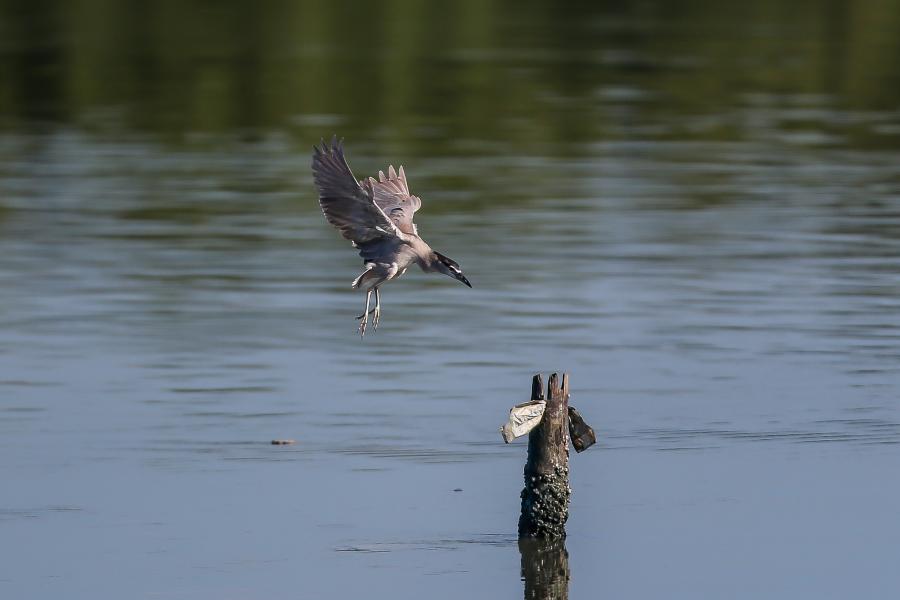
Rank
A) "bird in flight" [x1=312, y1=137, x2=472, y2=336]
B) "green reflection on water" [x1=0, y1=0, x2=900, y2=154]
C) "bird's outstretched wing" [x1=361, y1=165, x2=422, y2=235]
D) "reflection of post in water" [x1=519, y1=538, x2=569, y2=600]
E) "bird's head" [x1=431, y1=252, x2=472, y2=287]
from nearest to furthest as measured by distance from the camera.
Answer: "bird's head" [x1=431, y1=252, x2=472, y2=287]
"bird in flight" [x1=312, y1=137, x2=472, y2=336]
"reflection of post in water" [x1=519, y1=538, x2=569, y2=600]
"bird's outstretched wing" [x1=361, y1=165, x2=422, y2=235]
"green reflection on water" [x1=0, y1=0, x2=900, y2=154]

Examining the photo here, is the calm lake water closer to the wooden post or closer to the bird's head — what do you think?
the wooden post

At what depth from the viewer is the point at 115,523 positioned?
34.3 ft

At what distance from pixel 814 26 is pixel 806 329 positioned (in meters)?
23.8

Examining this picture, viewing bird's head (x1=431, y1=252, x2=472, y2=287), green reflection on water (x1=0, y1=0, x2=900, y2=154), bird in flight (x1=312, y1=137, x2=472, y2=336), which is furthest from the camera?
green reflection on water (x1=0, y1=0, x2=900, y2=154)

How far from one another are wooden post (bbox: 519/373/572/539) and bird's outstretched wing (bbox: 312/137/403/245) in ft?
3.49

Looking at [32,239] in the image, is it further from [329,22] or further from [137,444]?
[329,22]

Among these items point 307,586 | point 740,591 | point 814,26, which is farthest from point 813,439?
point 814,26

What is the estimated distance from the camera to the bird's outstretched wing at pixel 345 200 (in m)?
9.38

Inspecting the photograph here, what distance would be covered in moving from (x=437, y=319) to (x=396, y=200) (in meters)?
5.64

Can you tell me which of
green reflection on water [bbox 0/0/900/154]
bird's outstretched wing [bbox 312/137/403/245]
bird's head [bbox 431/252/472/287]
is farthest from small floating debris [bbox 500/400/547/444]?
green reflection on water [bbox 0/0/900/154]

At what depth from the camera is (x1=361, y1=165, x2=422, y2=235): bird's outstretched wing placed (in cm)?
971

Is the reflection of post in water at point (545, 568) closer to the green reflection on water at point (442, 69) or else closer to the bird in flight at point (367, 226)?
the bird in flight at point (367, 226)

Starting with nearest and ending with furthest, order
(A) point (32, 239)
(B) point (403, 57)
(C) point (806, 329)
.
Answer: (C) point (806, 329), (A) point (32, 239), (B) point (403, 57)

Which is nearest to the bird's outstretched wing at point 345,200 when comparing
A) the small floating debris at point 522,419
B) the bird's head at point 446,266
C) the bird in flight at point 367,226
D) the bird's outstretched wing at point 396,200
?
the bird in flight at point 367,226
